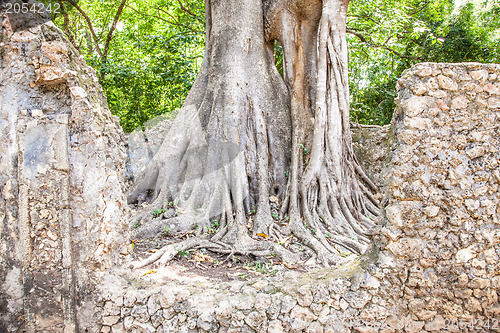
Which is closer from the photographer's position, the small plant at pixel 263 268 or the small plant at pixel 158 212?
the small plant at pixel 263 268

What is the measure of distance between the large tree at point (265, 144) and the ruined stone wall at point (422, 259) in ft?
5.51

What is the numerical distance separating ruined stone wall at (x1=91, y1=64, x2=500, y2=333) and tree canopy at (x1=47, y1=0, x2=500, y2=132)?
5618 mm

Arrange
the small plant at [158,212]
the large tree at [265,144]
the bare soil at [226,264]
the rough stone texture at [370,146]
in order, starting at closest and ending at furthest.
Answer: the bare soil at [226,264], the large tree at [265,144], the small plant at [158,212], the rough stone texture at [370,146]

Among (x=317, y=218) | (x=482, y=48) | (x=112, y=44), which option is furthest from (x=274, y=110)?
(x=482, y=48)

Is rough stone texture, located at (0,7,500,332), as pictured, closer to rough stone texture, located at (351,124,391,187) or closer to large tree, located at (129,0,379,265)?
large tree, located at (129,0,379,265)

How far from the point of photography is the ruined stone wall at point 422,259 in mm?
2455

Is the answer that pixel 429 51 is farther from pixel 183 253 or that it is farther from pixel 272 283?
pixel 272 283

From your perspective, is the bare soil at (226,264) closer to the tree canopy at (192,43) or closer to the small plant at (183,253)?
the small plant at (183,253)

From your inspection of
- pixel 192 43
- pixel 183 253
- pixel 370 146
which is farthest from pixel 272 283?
pixel 192 43

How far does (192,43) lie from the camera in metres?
9.07

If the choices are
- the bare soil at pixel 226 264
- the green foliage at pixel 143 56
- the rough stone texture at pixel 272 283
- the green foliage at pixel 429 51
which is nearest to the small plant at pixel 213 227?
the bare soil at pixel 226 264

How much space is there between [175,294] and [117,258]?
567 mm

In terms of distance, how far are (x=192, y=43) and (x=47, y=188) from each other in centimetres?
728

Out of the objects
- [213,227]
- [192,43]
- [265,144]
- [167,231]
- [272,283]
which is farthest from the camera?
[192,43]
